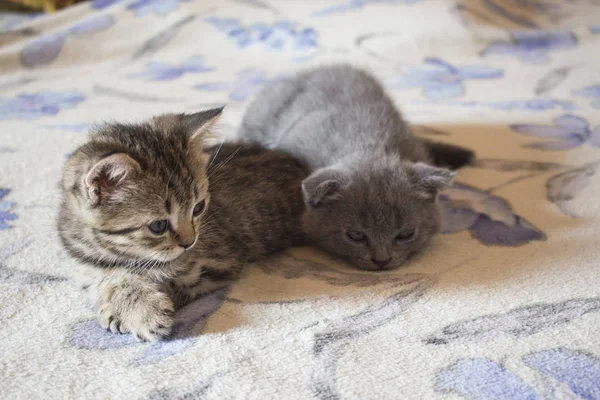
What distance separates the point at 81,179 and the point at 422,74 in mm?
1810

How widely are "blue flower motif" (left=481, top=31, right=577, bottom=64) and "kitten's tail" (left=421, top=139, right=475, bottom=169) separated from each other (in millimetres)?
1142

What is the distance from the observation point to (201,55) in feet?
8.90

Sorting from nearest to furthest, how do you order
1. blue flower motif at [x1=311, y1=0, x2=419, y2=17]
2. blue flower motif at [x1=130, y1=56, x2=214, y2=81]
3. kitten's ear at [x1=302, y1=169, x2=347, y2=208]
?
kitten's ear at [x1=302, y1=169, x2=347, y2=208] → blue flower motif at [x1=130, y1=56, x2=214, y2=81] → blue flower motif at [x1=311, y1=0, x2=419, y2=17]

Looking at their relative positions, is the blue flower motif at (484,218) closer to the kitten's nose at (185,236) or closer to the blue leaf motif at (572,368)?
the blue leaf motif at (572,368)

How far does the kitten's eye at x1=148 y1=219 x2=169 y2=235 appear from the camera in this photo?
1.03 metres

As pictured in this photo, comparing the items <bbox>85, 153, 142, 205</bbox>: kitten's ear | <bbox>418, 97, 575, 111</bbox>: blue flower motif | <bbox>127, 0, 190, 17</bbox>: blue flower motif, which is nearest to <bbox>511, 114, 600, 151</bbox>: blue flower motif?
<bbox>418, 97, 575, 111</bbox>: blue flower motif

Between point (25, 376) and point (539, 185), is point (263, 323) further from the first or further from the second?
point (539, 185)

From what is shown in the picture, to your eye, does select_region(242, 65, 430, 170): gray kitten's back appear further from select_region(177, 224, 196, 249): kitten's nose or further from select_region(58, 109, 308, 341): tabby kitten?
select_region(177, 224, 196, 249): kitten's nose

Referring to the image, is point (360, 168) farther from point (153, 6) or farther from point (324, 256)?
point (153, 6)

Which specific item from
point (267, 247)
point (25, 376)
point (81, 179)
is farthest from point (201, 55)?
point (25, 376)

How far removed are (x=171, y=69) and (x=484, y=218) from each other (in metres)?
1.66

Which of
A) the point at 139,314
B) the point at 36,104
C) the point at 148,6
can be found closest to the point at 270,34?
the point at 148,6

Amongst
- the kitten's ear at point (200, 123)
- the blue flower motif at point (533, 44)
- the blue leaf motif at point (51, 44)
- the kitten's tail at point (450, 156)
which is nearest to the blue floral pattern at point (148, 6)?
the blue leaf motif at point (51, 44)

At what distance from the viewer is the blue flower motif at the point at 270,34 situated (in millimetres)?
2688
